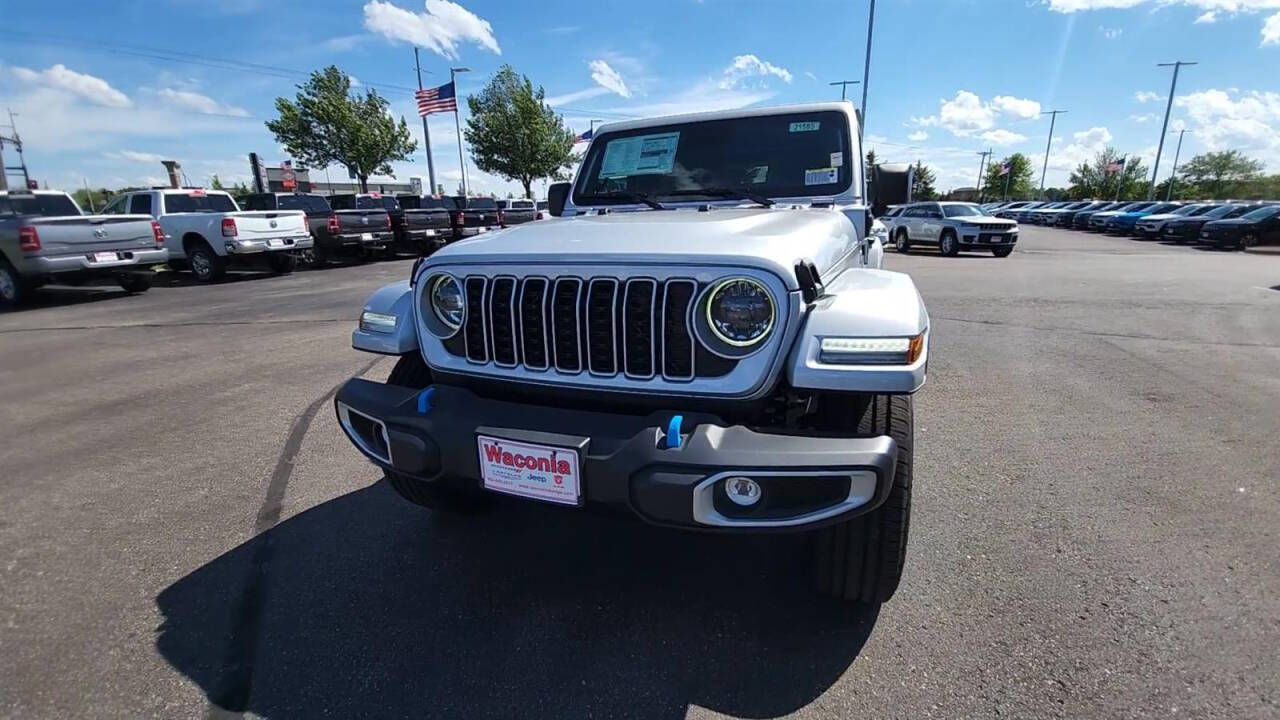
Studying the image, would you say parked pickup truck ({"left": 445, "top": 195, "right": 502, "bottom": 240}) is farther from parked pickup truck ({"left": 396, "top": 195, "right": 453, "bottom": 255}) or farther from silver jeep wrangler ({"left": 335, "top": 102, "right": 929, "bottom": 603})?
silver jeep wrangler ({"left": 335, "top": 102, "right": 929, "bottom": 603})

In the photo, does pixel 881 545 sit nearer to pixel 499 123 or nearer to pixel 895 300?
pixel 895 300

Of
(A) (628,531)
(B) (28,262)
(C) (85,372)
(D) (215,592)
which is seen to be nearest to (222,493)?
(D) (215,592)

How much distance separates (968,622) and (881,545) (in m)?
0.57

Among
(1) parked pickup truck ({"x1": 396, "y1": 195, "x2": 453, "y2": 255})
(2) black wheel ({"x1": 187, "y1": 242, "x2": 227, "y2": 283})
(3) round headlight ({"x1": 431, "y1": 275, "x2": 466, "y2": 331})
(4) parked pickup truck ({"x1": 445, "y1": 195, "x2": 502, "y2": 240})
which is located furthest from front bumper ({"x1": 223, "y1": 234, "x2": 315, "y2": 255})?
(3) round headlight ({"x1": 431, "y1": 275, "x2": 466, "y2": 331})

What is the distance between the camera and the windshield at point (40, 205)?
1095 cm

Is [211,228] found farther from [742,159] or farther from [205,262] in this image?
[742,159]

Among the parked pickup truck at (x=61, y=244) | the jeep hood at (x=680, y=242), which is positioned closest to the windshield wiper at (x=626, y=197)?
the jeep hood at (x=680, y=242)

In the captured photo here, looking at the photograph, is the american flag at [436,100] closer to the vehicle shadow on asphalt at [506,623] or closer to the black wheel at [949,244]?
the black wheel at [949,244]

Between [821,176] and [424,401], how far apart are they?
2487 millimetres

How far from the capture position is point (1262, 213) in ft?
66.5

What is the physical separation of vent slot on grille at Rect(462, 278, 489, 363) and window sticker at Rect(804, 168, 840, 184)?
2044 millimetres

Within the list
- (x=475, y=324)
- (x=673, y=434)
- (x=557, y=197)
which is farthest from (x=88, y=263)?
(x=673, y=434)

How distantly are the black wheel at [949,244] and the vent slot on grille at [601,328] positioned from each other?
18826 mm

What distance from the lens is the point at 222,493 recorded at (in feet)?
11.4
